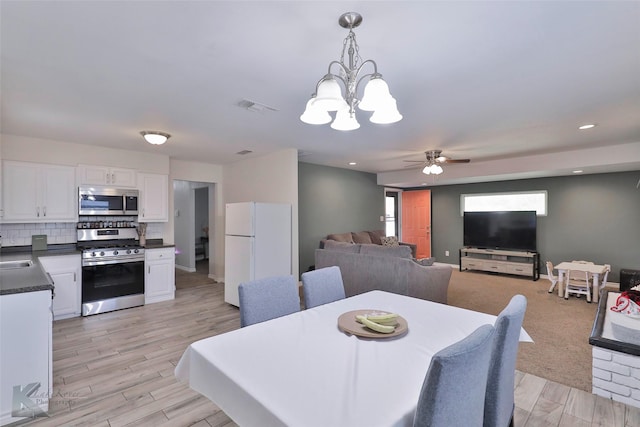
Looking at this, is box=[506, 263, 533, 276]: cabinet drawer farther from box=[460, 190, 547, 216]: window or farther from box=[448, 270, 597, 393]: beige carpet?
box=[460, 190, 547, 216]: window

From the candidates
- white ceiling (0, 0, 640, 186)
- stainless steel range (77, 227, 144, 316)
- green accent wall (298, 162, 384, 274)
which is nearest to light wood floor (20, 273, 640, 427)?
stainless steel range (77, 227, 144, 316)

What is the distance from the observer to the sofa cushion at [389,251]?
4.48 metres

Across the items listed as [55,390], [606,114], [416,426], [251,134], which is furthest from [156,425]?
[606,114]

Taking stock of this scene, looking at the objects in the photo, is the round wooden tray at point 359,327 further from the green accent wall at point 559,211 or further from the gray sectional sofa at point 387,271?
the green accent wall at point 559,211

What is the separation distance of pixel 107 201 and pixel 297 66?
13.2 feet

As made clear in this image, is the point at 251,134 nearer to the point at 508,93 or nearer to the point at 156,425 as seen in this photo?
the point at 508,93

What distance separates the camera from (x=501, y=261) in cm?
684

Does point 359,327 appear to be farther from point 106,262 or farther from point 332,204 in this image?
point 332,204

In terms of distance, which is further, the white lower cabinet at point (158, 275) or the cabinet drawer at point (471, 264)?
the cabinet drawer at point (471, 264)

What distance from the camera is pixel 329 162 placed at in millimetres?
6281

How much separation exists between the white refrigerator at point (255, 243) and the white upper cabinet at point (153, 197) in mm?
1250

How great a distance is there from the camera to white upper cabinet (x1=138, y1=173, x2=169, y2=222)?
196 inches

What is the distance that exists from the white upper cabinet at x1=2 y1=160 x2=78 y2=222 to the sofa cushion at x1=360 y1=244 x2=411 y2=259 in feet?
14.1

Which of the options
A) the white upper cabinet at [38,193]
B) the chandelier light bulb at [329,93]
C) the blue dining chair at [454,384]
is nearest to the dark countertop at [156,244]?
the white upper cabinet at [38,193]
